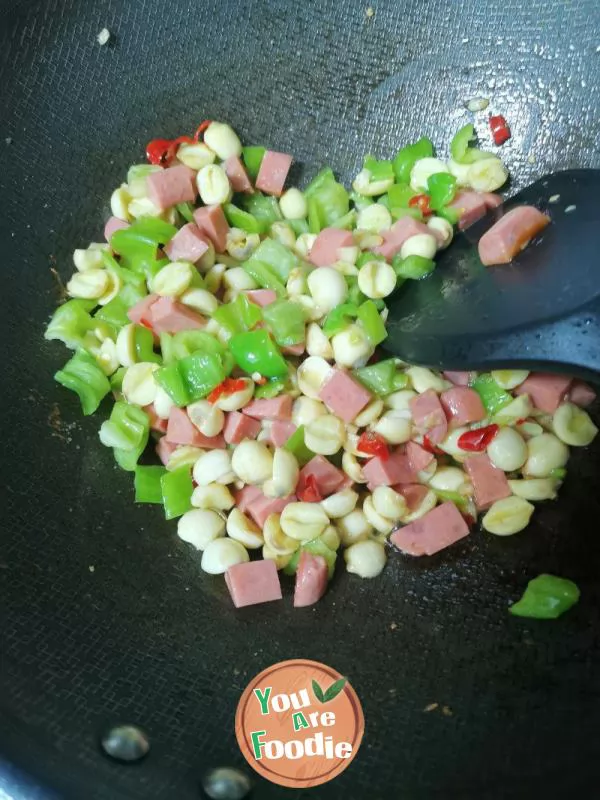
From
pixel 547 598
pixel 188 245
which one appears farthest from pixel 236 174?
pixel 547 598

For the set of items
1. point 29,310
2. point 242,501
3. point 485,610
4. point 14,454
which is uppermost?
point 29,310

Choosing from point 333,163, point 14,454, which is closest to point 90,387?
point 14,454

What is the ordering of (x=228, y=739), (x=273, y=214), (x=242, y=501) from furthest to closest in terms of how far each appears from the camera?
1. (x=273, y=214)
2. (x=242, y=501)
3. (x=228, y=739)

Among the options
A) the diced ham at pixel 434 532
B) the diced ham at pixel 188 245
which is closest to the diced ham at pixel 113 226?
the diced ham at pixel 188 245

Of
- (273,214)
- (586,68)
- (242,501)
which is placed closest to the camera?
(242,501)

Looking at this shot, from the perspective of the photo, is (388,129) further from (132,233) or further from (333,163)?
(132,233)

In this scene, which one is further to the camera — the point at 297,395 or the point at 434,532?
the point at 297,395

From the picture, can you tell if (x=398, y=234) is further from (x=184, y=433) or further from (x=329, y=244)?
(x=184, y=433)
